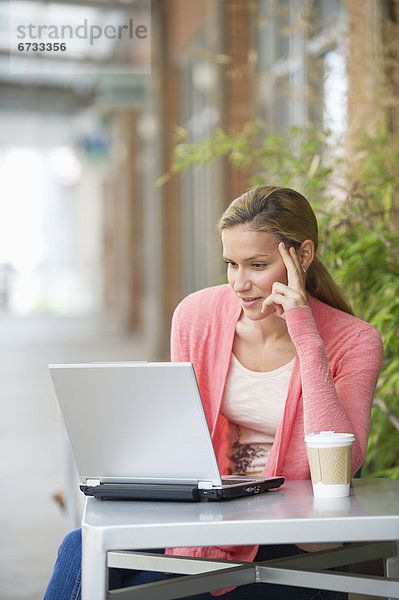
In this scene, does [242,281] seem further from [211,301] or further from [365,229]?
[365,229]

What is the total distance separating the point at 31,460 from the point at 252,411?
11.5ft

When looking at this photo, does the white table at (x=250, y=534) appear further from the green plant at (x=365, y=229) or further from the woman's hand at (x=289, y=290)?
the green plant at (x=365, y=229)

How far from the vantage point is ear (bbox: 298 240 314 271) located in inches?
76.7

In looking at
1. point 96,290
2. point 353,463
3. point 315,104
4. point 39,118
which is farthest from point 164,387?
point 96,290

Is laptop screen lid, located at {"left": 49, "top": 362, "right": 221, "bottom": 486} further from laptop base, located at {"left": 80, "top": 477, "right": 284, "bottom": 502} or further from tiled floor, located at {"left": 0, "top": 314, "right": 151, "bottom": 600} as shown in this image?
tiled floor, located at {"left": 0, "top": 314, "right": 151, "bottom": 600}

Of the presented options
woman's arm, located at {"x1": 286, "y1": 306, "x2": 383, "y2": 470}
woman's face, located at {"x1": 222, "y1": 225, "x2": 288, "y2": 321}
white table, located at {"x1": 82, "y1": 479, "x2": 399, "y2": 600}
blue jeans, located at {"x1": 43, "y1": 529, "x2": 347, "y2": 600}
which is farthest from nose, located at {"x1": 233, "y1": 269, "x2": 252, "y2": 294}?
blue jeans, located at {"x1": 43, "y1": 529, "x2": 347, "y2": 600}

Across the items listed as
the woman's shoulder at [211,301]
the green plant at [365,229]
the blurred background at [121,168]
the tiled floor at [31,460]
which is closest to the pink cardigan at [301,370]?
the woman's shoulder at [211,301]

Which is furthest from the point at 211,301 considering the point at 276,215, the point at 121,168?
the point at 121,168

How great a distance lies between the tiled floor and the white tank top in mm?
1384

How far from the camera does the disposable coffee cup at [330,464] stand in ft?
4.98

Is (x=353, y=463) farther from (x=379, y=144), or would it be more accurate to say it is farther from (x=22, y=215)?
(x=22, y=215)

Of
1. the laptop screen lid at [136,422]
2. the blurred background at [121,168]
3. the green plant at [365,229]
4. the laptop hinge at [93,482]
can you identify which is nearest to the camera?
the laptop screen lid at [136,422]

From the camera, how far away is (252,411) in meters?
1.97

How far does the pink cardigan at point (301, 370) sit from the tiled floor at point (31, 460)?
141 centimetres
